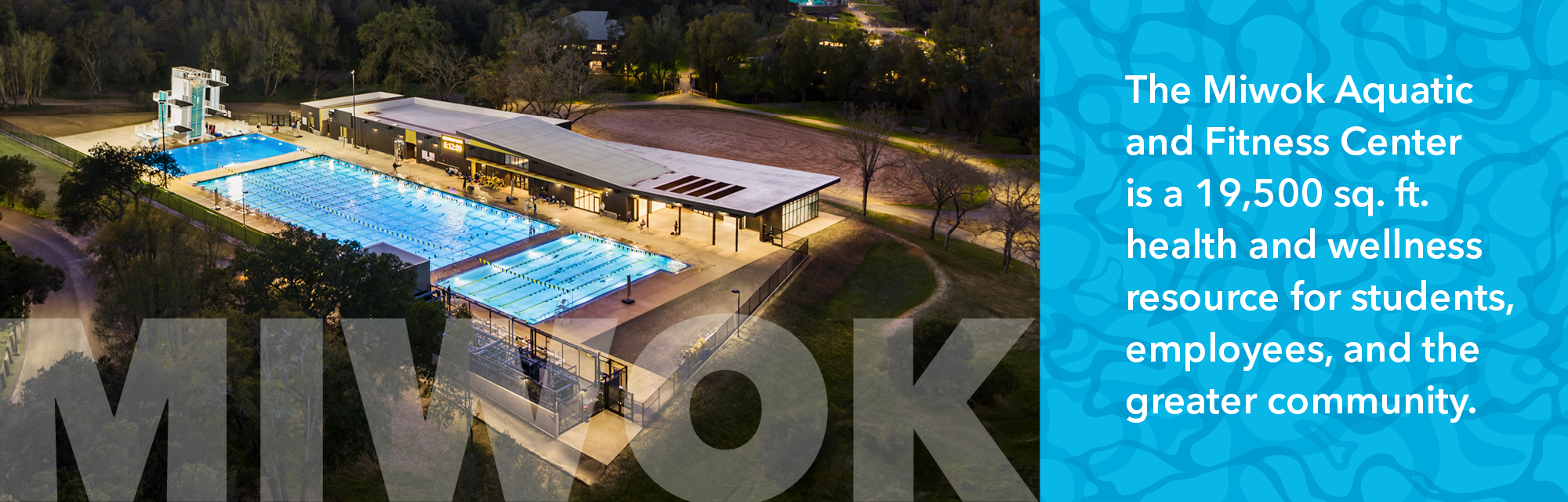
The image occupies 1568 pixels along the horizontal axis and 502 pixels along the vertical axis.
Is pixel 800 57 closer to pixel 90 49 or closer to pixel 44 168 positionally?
pixel 90 49

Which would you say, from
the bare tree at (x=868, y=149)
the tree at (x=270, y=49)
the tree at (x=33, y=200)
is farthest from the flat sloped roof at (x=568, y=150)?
the tree at (x=270, y=49)

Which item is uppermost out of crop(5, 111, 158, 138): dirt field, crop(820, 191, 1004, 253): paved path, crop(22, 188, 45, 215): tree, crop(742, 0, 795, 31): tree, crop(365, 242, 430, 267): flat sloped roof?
crop(742, 0, 795, 31): tree

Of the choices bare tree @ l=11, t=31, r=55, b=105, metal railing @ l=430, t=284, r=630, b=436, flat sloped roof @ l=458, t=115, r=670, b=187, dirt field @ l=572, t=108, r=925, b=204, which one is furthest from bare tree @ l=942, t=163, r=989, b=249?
bare tree @ l=11, t=31, r=55, b=105

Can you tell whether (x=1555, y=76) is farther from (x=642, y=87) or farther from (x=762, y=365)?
(x=642, y=87)

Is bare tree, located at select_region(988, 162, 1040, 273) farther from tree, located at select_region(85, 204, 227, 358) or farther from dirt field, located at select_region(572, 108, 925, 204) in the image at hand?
tree, located at select_region(85, 204, 227, 358)

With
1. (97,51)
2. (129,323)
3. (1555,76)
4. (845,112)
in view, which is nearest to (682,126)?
(845,112)

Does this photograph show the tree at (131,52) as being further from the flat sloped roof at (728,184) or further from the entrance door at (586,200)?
the entrance door at (586,200)
